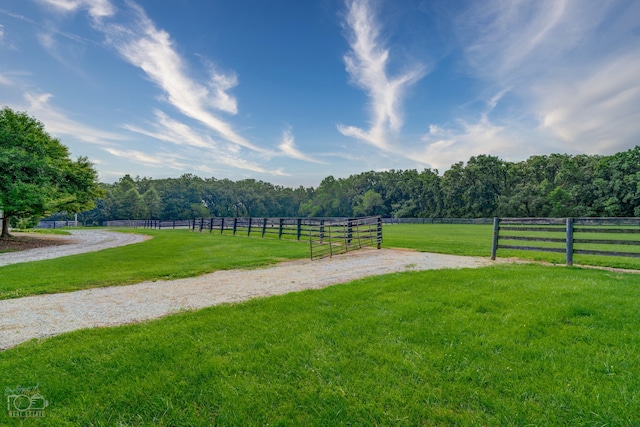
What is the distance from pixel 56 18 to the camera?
1229 centimetres

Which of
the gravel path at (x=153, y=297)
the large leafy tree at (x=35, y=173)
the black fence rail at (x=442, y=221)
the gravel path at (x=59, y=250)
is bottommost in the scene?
the gravel path at (x=59, y=250)

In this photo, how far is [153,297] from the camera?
5.60 metres

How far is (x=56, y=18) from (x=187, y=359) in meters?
16.5

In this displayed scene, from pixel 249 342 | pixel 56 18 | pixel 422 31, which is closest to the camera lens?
pixel 249 342

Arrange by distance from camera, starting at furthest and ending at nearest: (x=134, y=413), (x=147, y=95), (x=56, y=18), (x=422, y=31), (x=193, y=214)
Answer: (x=193, y=214)
(x=147, y=95)
(x=422, y=31)
(x=56, y=18)
(x=134, y=413)

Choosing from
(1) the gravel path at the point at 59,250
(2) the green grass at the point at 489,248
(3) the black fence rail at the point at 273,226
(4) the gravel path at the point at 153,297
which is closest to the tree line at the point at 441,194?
(1) the gravel path at the point at 59,250

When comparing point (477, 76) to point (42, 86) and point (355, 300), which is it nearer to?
point (355, 300)

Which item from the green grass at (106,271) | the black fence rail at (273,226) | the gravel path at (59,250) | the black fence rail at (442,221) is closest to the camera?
the green grass at (106,271)

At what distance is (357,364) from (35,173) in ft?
70.4

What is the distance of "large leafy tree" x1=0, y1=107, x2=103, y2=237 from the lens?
48.9 feet

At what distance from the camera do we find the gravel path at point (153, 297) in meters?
4.19

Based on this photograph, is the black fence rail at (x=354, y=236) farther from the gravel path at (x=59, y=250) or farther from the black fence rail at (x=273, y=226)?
the gravel path at (x=59, y=250)

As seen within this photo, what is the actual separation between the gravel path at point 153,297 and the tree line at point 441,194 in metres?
25.8

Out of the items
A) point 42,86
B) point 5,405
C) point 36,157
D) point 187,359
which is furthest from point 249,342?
point 36,157
